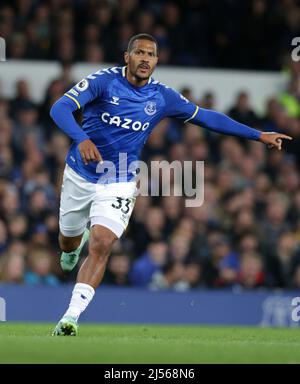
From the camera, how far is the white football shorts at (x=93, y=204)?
9914 millimetres

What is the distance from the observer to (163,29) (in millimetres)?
18797

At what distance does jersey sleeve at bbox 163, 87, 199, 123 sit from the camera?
10641 millimetres

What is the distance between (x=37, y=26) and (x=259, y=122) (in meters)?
3.95

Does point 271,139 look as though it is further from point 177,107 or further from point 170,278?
point 170,278

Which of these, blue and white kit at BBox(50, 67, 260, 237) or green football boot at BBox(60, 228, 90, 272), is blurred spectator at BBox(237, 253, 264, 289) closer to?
green football boot at BBox(60, 228, 90, 272)

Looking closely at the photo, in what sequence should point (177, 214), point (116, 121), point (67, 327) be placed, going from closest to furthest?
point (67, 327) → point (116, 121) → point (177, 214)

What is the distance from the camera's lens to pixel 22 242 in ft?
46.9

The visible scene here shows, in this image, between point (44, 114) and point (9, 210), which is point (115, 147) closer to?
point (9, 210)

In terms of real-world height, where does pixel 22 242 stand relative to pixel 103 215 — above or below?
above

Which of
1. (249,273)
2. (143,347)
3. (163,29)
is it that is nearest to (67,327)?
(143,347)

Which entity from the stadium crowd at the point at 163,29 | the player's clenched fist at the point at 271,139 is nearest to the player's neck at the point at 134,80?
the player's clenched fist at the point at 271,139

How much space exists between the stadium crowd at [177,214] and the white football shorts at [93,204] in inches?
120

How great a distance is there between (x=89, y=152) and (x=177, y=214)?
21.8 feet
